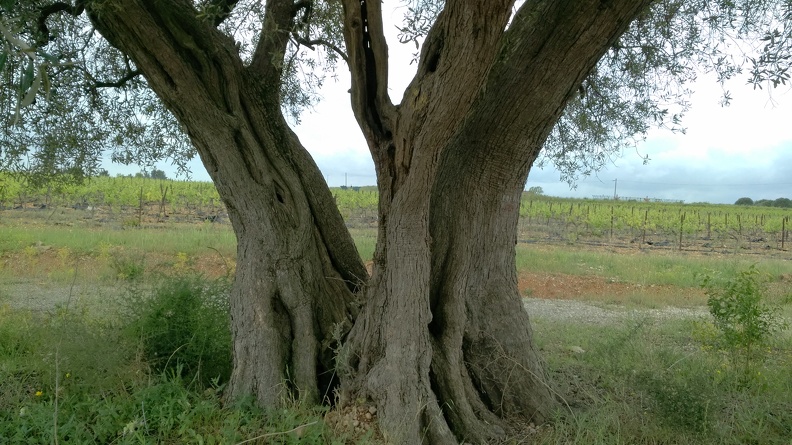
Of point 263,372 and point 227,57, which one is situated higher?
point 227,57

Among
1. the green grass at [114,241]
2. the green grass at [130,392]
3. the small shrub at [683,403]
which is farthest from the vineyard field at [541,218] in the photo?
the small shrub at [683,403]

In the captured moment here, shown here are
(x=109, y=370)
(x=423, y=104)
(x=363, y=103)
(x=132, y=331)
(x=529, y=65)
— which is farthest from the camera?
(x=132, y=331)

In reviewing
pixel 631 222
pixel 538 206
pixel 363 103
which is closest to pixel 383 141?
pixel 363 103

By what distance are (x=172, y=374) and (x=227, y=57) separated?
2.62 m

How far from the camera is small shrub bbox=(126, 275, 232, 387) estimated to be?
4.84 metres

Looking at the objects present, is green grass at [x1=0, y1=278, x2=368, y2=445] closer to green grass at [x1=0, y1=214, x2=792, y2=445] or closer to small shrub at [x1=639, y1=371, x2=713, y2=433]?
green grass at [x1=0, y1=214, x2=792, y2=445]

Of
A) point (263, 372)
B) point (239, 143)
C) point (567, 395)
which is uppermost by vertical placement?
point (239, 143)

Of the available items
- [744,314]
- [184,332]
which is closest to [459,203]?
[184,332]

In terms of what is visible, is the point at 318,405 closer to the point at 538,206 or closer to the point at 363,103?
the point at 363,103

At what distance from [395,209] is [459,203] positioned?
0.83 meters

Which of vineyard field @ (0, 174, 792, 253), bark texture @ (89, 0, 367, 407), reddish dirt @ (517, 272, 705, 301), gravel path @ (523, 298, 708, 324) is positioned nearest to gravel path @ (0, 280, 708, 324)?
gravel path @ (523, 298, 708, 324)

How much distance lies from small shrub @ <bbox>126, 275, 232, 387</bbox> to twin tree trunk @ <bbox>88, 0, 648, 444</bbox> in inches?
24.2

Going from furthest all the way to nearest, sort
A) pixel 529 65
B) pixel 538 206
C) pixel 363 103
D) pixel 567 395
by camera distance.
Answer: pixel 538 206
pixel 567 395
pixel 529 65
pixel 363 103

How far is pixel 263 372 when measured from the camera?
4.35 m
